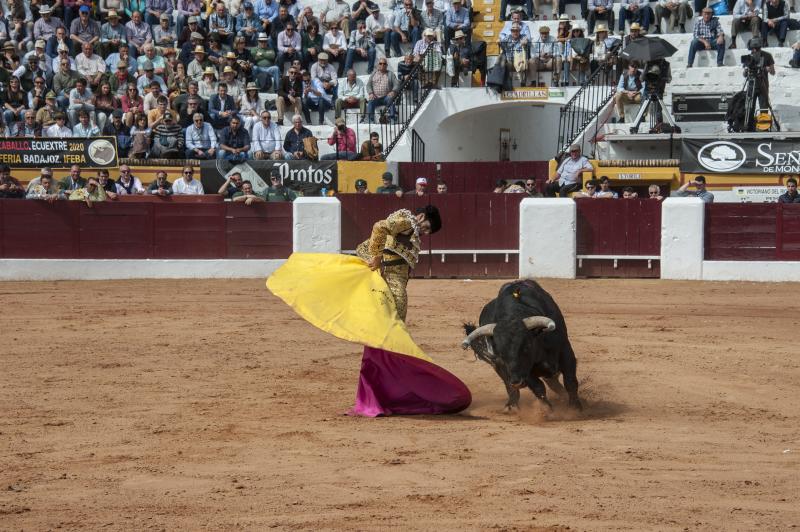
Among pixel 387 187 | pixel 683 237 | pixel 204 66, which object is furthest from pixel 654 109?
pixel 204 66

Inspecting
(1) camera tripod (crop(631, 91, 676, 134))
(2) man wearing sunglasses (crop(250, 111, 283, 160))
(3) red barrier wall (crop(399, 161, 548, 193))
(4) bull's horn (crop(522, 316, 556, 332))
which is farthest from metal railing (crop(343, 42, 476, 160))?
(4) bull's horn (crop(522, 316, 556, 332))

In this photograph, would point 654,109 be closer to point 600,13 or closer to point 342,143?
point 600,13

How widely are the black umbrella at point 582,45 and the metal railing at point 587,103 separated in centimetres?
41

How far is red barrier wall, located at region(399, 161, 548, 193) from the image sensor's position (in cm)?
1880

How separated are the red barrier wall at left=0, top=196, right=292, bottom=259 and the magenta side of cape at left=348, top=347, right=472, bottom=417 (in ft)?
28.1

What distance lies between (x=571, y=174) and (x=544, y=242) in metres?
1.64

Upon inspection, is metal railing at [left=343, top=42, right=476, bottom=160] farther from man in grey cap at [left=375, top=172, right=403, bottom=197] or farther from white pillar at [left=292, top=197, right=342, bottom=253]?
white pillar at [left=292, top=197, right=342, bottom=253]

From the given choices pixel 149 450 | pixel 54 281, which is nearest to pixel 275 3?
pixel 54 281

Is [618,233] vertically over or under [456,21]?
under

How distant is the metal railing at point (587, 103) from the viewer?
18641 millimetres

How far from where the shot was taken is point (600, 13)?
19.9 meters

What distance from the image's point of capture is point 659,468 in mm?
5613

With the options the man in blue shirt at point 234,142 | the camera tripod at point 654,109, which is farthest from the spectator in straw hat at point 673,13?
the man in blue shirt at point 234,142

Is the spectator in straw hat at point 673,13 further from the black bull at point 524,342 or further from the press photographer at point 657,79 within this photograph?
the black bull at point 524,342
